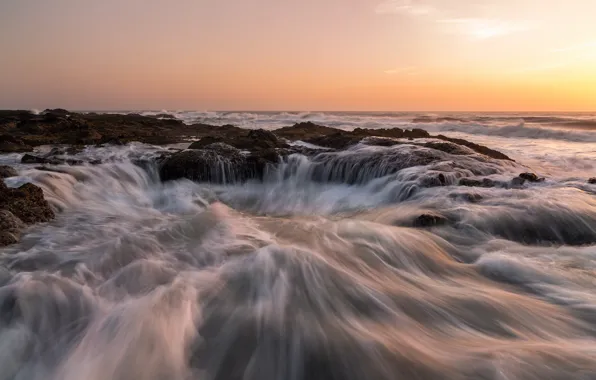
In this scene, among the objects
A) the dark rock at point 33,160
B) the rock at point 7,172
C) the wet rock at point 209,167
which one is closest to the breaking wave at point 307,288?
the rock at point 7,172

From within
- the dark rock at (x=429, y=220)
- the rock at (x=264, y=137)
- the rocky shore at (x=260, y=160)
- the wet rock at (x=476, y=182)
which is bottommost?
the dark rock at (x=429, y=220)

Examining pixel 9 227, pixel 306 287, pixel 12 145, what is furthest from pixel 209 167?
pixel 12 145

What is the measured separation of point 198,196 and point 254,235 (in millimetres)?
3066

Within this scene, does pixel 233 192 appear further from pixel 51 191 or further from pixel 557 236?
pixel 557 236

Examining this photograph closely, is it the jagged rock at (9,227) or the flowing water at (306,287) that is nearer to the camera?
the flowing water at (306,287)

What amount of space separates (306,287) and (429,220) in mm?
2822

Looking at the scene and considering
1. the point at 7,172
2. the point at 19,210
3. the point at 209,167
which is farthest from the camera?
the point at 209,167

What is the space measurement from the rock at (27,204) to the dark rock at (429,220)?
217 inches

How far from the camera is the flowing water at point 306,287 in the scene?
2.96m

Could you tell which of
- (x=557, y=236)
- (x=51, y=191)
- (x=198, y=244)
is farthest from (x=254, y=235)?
(x=557, y=236)

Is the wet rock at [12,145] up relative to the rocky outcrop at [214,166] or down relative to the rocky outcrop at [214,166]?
up

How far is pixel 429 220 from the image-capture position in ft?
20.0

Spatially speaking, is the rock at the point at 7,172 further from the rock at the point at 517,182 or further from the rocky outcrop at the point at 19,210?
the rock at the point at 517,182

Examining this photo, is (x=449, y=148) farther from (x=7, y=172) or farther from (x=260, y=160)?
(x=7, y=172)
